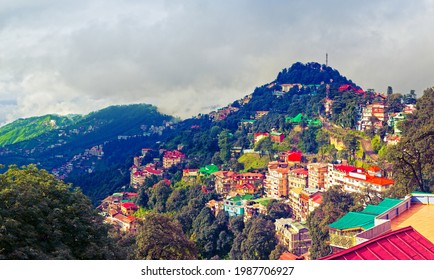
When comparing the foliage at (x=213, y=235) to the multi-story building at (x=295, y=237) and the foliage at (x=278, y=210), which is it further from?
the multi-story building at (x=295, y=237)

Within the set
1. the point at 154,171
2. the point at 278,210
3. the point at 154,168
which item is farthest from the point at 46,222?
the point at 154,168

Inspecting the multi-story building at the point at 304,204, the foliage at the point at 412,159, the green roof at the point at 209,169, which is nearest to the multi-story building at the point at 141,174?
the green roof at the point at 209,169

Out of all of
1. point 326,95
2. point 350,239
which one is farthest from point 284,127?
point 350,239

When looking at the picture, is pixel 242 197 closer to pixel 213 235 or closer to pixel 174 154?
pixel 213 235

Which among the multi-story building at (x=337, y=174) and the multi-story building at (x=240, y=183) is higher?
the multi-story building at (x=337, y=174)

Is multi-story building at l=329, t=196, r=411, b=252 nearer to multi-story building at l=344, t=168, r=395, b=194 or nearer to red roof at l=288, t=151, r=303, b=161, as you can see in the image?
multi-story building at l=344, t=168, r=395, b=194

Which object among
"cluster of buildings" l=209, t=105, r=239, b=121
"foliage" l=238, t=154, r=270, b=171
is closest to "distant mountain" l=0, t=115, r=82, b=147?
"cluster of buildings" l=209, t=105, r=239, b=121
